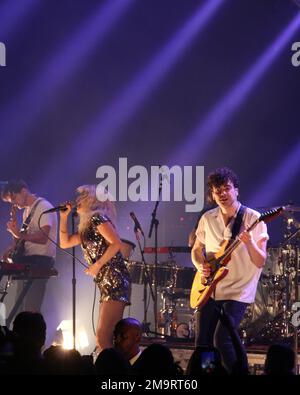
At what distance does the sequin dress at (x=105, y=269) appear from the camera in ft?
22.1

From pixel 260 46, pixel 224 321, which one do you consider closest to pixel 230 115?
pixel 260 46

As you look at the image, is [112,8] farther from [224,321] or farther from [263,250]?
[224,321]

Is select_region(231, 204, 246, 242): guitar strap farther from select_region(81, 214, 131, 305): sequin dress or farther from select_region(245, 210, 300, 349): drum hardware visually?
select_region(245, 210, 300, 349): drum hardware

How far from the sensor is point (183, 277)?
10.6 m

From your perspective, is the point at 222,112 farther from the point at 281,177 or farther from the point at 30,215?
the point at 30,215

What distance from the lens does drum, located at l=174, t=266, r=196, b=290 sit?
10555 mm

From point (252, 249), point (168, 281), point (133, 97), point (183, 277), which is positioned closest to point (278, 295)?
point (183, 277)

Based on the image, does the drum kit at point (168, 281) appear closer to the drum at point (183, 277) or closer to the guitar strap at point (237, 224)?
the drum at point (183, 277)

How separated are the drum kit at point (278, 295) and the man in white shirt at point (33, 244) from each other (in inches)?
104

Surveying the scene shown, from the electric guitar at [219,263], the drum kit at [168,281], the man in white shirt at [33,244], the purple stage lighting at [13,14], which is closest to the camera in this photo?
the electric guitar at [219,263]

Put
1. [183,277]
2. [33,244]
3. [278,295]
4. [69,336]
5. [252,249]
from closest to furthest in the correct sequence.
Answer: [252,249]
[33,244]
[278,295]
[183,277]
[69,336]

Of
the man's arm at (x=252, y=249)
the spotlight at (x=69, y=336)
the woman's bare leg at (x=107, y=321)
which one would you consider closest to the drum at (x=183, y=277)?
the spotlight at (x=69, y=336)

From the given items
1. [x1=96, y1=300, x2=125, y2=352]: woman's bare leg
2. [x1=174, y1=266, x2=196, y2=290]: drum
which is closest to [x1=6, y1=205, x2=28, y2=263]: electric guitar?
[x1=174, y1=266, x2=196, y2=290]: drum

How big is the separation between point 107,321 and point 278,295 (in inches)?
174
